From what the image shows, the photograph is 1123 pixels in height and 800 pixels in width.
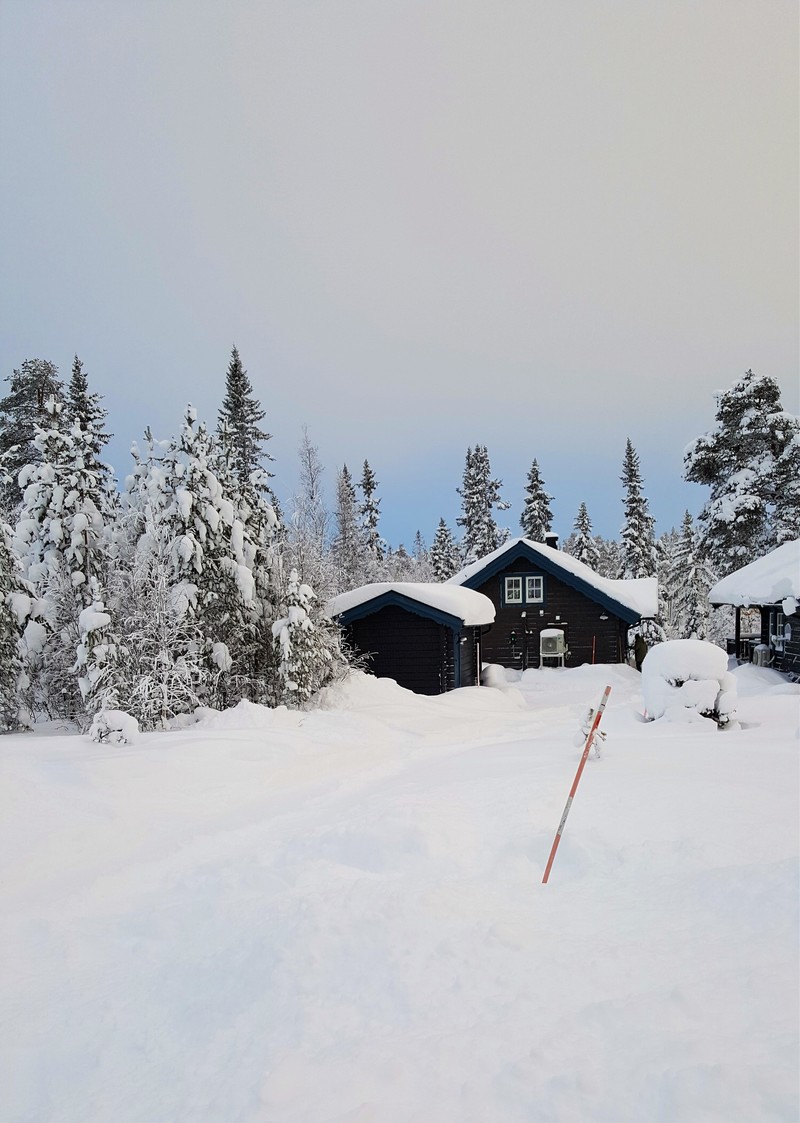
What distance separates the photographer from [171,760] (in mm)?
9781

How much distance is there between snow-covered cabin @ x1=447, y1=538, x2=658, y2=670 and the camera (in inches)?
1182

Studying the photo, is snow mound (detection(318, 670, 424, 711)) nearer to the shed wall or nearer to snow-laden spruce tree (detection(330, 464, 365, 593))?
the shed wall

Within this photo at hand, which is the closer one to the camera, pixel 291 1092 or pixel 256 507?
pixel 291 1092

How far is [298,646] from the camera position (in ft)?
53.0

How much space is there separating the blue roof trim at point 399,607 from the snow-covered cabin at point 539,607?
27.3 feet

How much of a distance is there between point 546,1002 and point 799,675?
2146 centimetres

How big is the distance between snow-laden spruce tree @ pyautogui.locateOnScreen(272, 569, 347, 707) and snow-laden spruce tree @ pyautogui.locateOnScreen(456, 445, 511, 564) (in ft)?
98.8

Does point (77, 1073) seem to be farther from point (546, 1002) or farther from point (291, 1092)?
point (546, 1002)

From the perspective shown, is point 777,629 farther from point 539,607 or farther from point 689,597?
point 689,597

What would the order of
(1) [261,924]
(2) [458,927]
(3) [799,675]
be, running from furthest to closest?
(3) [799,675] < (1) [261,924] < (2) [458,927]

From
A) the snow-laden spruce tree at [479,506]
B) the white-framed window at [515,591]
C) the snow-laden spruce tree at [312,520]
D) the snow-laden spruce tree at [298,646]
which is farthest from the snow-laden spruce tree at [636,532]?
the snow-laden spruce tree at [298,646]

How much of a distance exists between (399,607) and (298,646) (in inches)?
280

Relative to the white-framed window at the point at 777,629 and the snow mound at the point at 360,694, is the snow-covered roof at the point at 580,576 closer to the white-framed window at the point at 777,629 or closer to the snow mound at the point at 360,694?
the white-framed window at the point at 777,629

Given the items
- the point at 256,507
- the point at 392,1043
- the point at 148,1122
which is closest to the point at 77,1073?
the point at 148,1122
